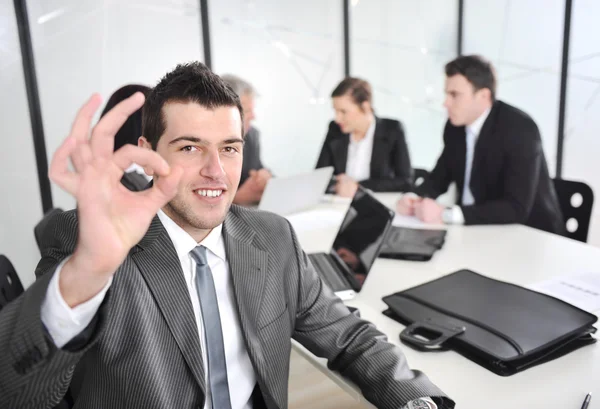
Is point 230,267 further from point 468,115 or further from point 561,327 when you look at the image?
point 468,115

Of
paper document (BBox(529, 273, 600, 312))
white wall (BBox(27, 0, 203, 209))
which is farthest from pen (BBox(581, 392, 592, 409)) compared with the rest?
white wall (BBox(27, 0, 203, 209))

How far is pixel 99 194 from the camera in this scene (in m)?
0.84

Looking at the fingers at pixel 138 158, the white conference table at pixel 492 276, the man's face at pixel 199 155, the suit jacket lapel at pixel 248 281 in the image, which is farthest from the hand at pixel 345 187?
the fingers at pixel 138 158

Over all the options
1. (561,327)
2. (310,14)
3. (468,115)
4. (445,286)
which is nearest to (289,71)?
(310,14)

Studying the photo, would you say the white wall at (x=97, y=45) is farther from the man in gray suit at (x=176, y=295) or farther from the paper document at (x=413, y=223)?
the man in gray suit at (x=176, y=295)

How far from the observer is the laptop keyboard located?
1.87 meters

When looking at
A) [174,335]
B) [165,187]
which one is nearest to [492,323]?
[174,335]

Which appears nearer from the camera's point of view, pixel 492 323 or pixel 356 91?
pixel 492 323

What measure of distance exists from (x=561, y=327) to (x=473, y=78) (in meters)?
1.75

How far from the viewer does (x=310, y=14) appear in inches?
195

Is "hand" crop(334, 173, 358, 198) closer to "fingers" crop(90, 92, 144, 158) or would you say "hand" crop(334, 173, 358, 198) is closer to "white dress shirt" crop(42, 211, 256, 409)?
"white dress shirt" crop(42, 211, 256, 409)

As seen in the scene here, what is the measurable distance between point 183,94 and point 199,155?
0.48ft

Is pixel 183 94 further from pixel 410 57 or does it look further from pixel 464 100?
pixel 410 57

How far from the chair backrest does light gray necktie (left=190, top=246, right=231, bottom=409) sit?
25.1 inches
